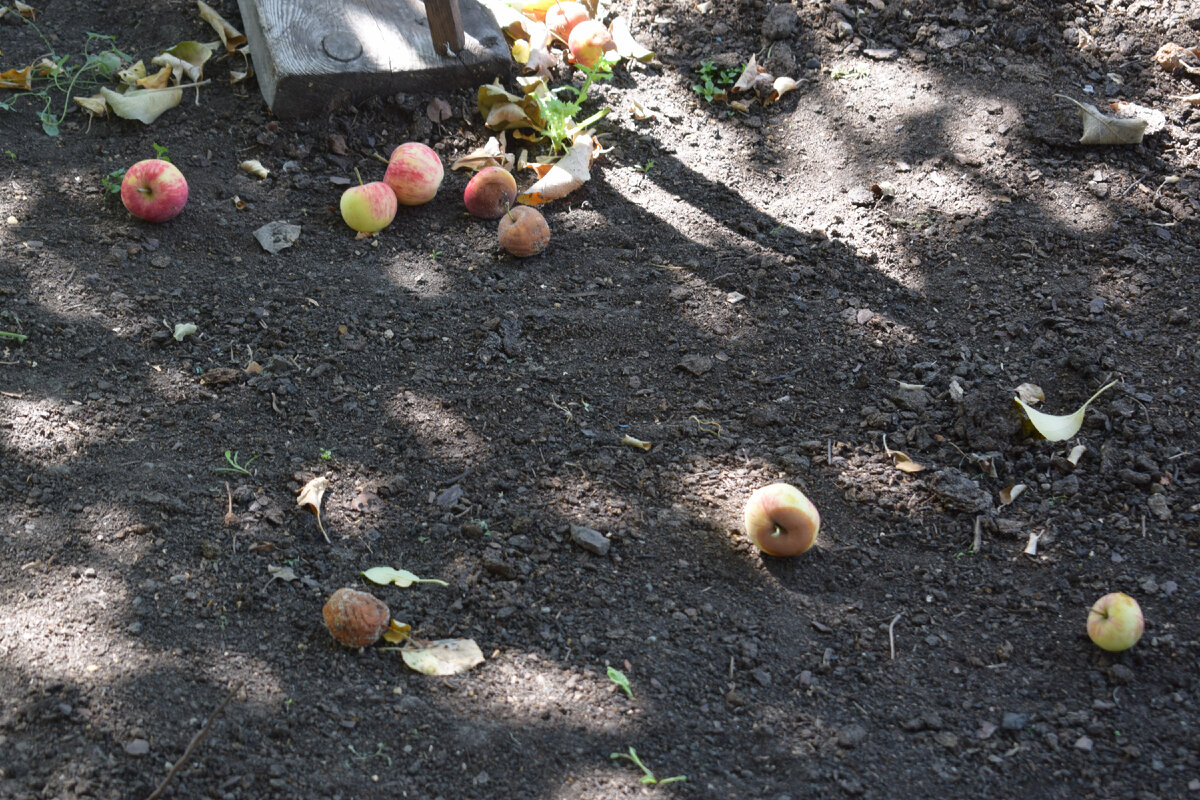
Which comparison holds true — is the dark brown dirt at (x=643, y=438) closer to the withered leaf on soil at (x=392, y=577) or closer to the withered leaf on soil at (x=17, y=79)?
the withered leaf on soil at (x=392, y=577)

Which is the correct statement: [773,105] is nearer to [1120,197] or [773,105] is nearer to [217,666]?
[1120,197]

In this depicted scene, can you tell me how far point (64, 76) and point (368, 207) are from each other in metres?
1.72

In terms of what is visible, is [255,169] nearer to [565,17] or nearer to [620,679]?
[565,17]

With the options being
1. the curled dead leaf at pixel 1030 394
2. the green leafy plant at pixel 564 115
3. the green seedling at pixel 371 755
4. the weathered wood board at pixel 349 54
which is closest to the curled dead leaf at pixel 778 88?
the green leafy plant at pixel 564 115

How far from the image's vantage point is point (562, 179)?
3656mm

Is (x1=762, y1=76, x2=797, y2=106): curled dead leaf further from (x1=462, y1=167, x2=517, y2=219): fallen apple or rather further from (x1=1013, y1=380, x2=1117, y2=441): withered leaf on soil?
(x1=1013, y1=380, x2=1117, y2=441): withered leaf on soil

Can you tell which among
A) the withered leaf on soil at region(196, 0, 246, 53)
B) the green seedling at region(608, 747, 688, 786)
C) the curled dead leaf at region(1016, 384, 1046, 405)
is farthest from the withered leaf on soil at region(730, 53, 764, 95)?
the green seedling at region(608, 747, 688, 786)

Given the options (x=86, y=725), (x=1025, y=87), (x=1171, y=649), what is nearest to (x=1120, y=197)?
(x=1025, y=87)

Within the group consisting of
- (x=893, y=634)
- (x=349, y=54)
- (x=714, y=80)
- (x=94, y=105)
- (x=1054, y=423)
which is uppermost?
(x=349, y=54)

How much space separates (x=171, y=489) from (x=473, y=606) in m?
0.89

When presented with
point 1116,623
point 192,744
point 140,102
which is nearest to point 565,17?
point 140,102

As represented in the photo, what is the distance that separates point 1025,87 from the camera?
3939 mm

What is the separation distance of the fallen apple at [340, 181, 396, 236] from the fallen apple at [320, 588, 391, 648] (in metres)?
1.71

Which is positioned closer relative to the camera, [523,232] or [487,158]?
[523,232]
